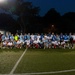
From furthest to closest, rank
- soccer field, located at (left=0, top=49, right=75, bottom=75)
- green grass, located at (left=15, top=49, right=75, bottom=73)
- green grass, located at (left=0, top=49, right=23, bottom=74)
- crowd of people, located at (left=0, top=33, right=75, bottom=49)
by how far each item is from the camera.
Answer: crowd of people, located at (left=0, top=33, right=75, bottom=49) → green grass, located at (left=15, top=49, right=75, bottom=73) → green grass, located at (left=0, top=49, right=23, bottom=74) → soccer field, located at (left=0, top=49, right=75, bottom=75)

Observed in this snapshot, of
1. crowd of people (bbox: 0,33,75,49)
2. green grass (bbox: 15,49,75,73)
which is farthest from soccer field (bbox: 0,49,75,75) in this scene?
crowd of people (bbox: 0,33,75,49)

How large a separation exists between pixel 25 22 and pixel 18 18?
265 centimetres

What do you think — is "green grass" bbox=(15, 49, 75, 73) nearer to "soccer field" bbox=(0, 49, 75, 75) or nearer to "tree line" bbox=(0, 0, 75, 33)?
"soccer field" bbox=(0, 49, 75, 75)

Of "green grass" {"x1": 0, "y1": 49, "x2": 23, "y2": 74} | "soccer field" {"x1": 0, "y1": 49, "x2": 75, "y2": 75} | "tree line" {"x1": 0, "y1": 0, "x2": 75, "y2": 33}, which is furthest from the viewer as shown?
"tree line" {"x1": 0, "y1": 0, "x2": 75, "y2": 33}

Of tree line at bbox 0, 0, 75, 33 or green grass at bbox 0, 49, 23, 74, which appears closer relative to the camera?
green grass at bbox 0, 49, 23, 74

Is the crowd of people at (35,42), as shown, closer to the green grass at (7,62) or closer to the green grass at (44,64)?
the green grass at (7,62)

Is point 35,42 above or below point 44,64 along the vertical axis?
above

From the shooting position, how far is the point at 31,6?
255ft

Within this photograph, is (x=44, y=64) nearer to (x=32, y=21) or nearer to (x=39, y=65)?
(x=39, y=65)

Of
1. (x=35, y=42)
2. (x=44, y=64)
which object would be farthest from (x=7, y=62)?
(x=35, y=42)

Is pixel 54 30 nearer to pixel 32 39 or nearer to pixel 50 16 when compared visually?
pixel 50 16

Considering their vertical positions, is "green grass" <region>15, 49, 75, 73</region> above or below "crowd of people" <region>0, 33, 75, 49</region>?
below

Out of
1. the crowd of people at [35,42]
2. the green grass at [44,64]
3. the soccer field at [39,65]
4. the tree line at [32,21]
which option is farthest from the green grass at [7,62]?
the tree line at [32,21]

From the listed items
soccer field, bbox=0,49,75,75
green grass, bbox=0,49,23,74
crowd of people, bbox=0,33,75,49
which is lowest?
soccer field, bbox=0,49,75,75
